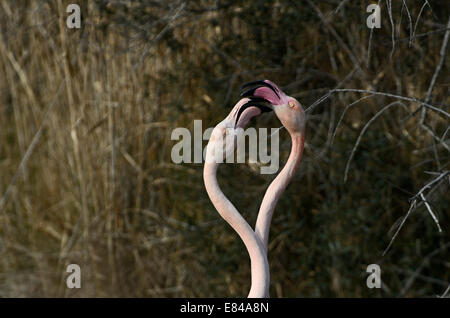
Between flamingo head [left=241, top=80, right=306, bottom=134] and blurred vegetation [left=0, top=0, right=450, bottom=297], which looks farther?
blurred vegetation [left=0, top=0, right=450, bottom=297]

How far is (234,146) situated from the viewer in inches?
64.7

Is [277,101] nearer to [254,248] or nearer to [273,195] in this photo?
[273,195]

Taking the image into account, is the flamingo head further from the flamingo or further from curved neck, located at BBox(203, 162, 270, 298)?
curved neck, located at BBox(203, 162, 270, 298)

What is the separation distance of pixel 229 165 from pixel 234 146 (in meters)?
1.89

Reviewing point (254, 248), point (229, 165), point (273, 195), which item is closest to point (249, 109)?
point (273, 195)

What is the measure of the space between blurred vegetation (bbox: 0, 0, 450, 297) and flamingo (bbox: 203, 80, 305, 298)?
1548mm

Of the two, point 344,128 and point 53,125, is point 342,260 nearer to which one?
point 344,128

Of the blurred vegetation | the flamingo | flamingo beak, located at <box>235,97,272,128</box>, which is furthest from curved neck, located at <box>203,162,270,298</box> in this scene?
the blurred vegetation

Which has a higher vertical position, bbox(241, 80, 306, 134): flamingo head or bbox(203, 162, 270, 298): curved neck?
bbox(241, 80, 306, 134): flamingo head

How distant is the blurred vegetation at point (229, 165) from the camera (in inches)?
131

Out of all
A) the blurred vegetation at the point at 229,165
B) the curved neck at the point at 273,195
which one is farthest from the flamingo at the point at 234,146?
the blurred vegetation at the point at 229,165

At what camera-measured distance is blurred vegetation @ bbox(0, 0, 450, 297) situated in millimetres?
3316

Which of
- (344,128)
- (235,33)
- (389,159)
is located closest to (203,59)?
(235,33)

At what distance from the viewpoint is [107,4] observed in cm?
342
